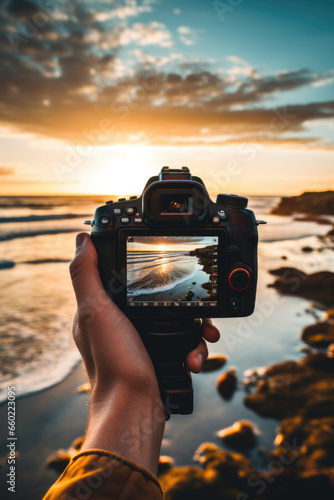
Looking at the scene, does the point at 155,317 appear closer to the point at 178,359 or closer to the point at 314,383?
the point at 178,359

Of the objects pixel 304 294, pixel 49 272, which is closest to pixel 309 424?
pixel 304 294

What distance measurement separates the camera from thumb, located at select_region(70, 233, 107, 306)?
1261 mm

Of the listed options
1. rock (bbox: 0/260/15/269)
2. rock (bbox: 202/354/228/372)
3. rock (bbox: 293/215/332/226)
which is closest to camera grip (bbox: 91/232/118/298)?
rock (bbox: 202/354/228/372)

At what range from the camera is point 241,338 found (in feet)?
A: 15.3

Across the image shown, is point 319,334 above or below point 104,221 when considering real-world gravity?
below

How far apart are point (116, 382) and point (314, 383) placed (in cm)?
320

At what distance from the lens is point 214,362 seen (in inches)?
159

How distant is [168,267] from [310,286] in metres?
6.01

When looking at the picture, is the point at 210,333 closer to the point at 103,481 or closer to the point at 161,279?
the point at 161,279

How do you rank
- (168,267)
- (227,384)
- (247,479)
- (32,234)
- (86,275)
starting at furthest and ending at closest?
(32,234) → (227,384) → (247,479) → (168,267) → (86,275)

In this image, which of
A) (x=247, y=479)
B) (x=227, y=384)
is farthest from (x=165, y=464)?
(x=227, y=384)

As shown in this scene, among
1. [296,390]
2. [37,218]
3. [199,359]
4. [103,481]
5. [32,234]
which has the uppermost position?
[103,481]

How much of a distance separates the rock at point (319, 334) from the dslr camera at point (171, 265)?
11.6 ft

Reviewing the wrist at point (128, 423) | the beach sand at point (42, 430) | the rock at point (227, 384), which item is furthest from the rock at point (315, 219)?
the wrist at point (128, 423)
